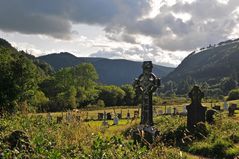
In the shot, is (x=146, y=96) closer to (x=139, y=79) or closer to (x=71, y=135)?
Answer: (x=139, y=79)

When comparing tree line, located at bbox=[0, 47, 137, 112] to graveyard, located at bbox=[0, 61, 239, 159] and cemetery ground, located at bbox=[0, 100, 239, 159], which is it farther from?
cemetery ground, located at bbox=[0, 100, 239, 159]

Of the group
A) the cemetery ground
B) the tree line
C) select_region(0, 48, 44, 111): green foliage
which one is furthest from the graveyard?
the tree line

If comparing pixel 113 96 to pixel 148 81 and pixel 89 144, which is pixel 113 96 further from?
pixel 89 144

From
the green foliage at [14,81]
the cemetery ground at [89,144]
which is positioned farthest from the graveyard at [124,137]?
the green foliage at [14,81]

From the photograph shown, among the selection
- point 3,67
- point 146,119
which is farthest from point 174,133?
point 3,67

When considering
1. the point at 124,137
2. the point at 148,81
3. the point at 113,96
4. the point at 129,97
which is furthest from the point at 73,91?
the point at 124,137

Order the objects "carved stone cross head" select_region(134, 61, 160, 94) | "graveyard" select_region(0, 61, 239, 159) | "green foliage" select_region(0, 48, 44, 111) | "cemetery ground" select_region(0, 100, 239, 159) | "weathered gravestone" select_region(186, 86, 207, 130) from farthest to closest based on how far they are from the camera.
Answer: "green foliage" select_region(0, 48, 44, 111)
"carved stone cross head" select_region(134, 61, 160, 94)
"weathered gravestone" select_region(186, 86, 207, 130)
"graveyard" select_region(0, 61, 239, 159)
"cemetery ground" select_region(0, 100, 239, 159)

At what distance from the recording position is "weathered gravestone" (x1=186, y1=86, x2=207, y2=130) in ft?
67.1

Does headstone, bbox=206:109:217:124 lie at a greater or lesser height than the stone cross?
lesser

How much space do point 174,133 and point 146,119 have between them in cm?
294

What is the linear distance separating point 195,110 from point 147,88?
103 inches

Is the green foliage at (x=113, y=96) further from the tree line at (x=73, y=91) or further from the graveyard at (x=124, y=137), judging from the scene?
the graveyard at (x=124, y=137)

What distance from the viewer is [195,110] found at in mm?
20938

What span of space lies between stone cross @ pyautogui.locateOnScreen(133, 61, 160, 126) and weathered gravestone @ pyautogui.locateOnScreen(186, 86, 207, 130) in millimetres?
1921
